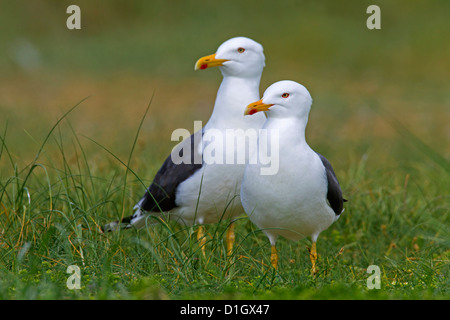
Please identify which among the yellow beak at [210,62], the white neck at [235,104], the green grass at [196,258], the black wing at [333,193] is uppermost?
the yellow beak at [210,62]

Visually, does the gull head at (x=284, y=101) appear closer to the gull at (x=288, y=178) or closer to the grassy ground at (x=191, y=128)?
the gull at (x=288, y=178)

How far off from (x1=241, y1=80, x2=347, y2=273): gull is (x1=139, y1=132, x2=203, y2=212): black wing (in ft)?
2.26

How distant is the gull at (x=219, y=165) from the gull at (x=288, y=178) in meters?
0.46

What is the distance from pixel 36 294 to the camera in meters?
3.54

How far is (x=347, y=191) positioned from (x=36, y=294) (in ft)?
11.6

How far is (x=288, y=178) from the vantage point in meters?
4.43

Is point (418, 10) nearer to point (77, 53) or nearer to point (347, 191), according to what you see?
point (77, 53)

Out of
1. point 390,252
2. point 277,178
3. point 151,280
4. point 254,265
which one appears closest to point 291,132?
point 277,178

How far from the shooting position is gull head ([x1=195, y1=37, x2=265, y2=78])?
206 inches

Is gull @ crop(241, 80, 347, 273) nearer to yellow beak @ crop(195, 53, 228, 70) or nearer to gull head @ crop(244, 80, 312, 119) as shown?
gull head @ crop(244, 80, 312, 119)

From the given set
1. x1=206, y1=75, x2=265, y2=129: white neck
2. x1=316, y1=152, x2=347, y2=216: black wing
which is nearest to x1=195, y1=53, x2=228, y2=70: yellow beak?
x1=206, y1=75, x2=265, y2=129: white neck

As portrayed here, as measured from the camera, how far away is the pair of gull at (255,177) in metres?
4.46

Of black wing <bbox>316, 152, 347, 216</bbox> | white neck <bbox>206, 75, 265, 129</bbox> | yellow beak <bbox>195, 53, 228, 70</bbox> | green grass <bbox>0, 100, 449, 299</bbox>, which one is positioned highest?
yellow beak <bbox>195, 53, 228, 70</bbox>

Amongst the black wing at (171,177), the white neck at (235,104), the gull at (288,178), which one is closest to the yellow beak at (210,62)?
the white neck at (235,104)
